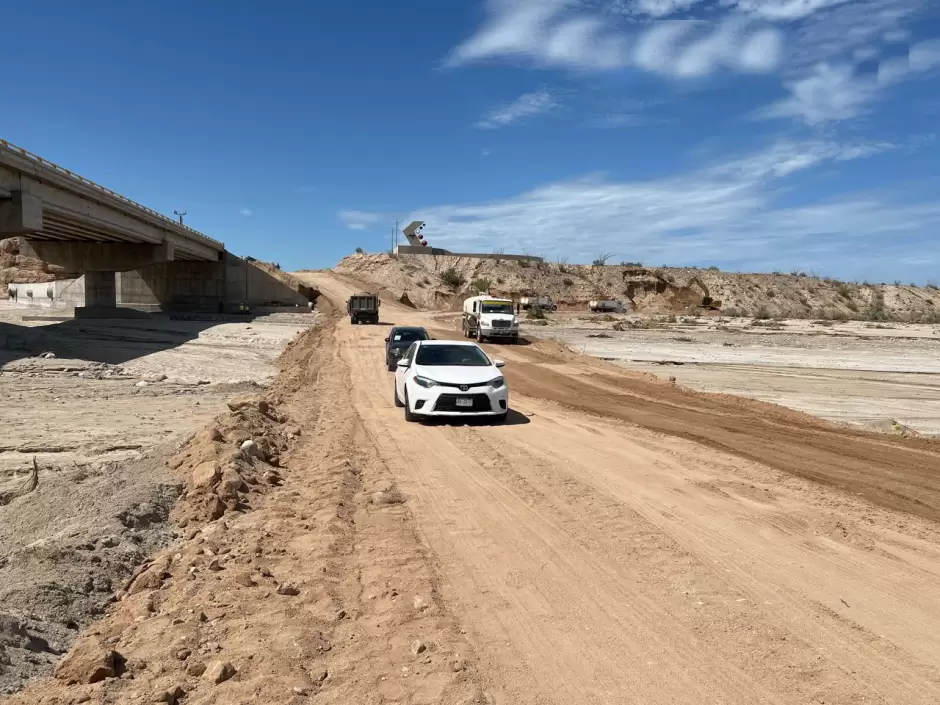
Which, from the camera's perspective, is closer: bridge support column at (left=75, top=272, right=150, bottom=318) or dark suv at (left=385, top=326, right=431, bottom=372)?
dark suv at (left=385, top=326, right=431, bottom=372)

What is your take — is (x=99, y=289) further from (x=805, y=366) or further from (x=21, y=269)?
(x=805, y=366)

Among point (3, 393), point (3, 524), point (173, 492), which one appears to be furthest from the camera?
point (3, 393)

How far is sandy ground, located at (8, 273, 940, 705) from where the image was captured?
3.95 meters

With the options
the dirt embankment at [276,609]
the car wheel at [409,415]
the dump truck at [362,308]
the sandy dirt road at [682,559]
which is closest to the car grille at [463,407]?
the sandy dirt road at [682,559]

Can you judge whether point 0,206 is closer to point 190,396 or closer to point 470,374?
point 190,396

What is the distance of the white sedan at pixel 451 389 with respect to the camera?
12602 millimetres

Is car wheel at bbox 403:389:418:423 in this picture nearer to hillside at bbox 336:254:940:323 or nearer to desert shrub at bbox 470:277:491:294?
desert shrub at bbox 470:277:491:294

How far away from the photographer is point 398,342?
2364cm

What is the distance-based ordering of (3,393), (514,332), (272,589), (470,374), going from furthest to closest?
(514,332) → (3,393) → (470,374) → (272,589)

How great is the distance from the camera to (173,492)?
7.86 meters

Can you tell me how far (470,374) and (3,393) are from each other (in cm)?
1135

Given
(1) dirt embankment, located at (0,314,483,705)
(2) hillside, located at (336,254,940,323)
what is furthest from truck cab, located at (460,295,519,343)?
(2) hillside, located at (336,254,940,323)

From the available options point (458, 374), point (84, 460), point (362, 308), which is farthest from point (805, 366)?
point (362, 308)

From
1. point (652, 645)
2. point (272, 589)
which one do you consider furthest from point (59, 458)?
point (652, 645)
